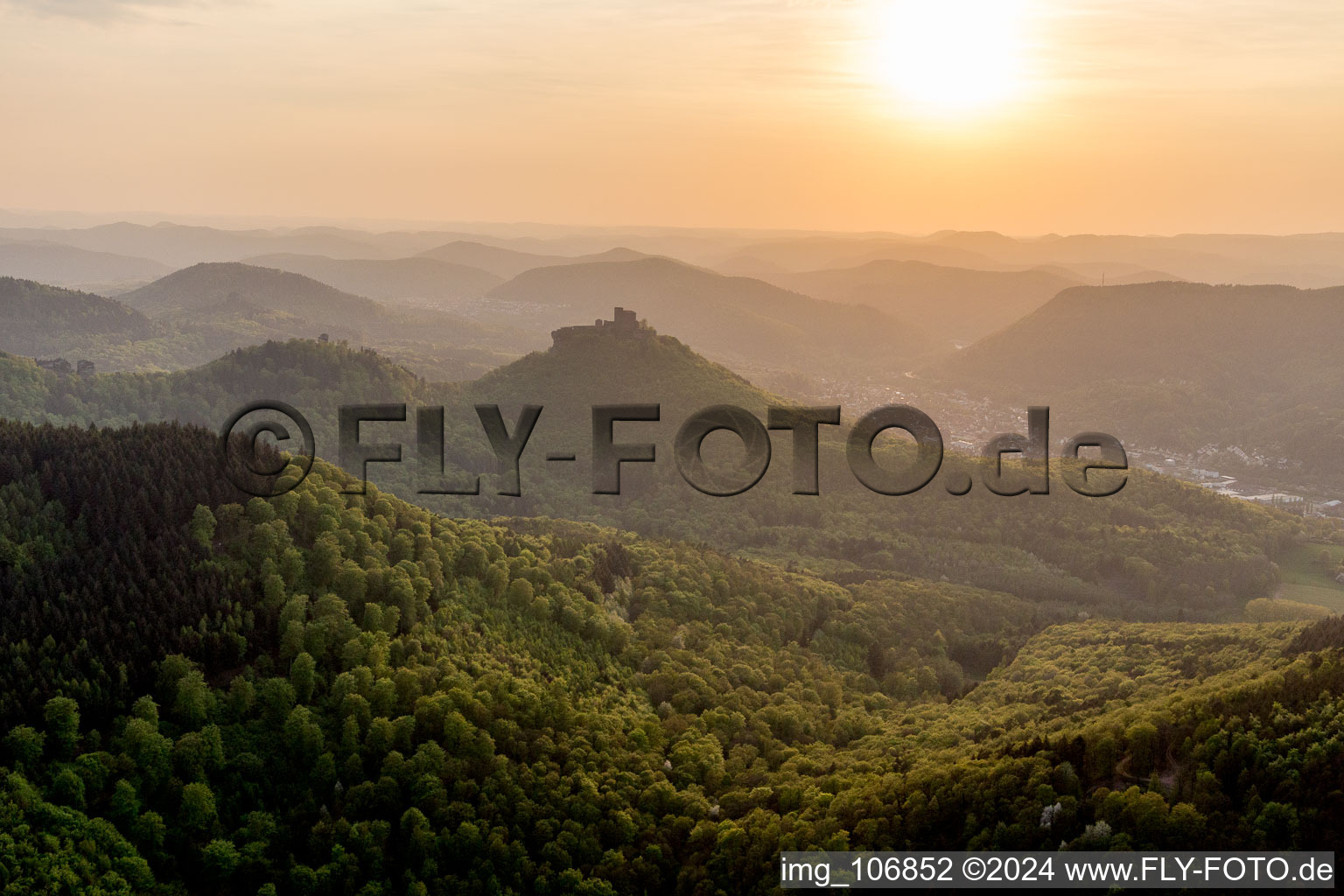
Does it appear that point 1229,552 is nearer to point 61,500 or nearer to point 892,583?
point 892,583

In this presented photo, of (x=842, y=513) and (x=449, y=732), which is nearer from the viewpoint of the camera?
(x=449, y=732)

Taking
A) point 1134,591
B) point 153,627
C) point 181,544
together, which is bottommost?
point 1134,591

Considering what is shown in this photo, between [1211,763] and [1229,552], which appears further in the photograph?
[1229,552]

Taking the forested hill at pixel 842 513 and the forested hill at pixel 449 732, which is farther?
the forested hill at pixel 842 513

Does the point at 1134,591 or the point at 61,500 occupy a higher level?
the point at 61,500

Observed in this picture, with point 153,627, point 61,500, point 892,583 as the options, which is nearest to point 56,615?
point 153,627

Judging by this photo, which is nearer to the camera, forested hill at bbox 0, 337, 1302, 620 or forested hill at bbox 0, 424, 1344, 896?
forested hill at bbox 0, 424, 1344, 896

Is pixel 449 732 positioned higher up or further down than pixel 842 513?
further down

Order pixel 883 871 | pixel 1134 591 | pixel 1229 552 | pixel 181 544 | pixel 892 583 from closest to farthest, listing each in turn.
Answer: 1. pixel 883 871
2. pixel 181 544
3. pixel 892 583
4. pixel 1134 591
5. pixel 1229 552
